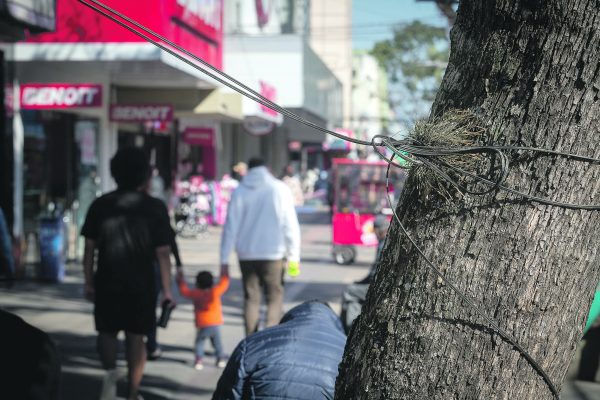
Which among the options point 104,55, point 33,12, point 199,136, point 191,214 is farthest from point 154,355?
point 199,136

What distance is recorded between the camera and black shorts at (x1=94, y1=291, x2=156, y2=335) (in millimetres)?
5402

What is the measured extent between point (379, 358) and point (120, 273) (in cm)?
360

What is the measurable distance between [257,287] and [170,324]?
8.06 feet

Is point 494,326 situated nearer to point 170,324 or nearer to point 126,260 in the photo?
point 126,260

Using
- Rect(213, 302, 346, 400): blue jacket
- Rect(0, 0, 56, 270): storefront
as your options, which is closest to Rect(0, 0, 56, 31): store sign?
Rect(0, 0, 56, 270): storefront

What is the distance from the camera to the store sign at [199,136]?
23656mm

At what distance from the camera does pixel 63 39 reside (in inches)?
525

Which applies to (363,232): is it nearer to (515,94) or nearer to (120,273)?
(120,273)

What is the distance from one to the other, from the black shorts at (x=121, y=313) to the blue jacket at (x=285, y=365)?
2150 millimetres

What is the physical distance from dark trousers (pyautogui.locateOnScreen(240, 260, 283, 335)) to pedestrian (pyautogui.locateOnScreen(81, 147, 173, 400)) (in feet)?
4.60

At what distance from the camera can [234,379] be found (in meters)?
3.28

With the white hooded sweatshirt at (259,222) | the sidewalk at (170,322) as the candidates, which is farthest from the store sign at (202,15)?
the white hooded sweatshirt at (259,222)

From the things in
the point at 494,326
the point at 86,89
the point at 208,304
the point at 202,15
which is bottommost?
the point at 208,304

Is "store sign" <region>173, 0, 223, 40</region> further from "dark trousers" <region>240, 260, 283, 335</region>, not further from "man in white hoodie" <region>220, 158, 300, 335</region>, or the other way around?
"dark trousers" <region>240, 260, 283, 335</region>
